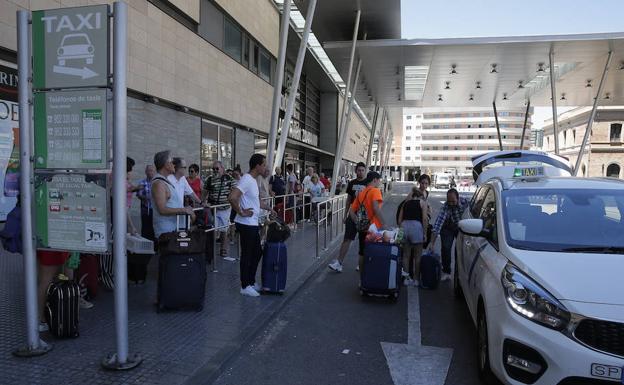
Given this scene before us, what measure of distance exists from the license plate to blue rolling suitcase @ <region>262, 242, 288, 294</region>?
4.09 meters

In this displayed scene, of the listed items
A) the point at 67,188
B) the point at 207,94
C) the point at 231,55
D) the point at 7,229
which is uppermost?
the point at 231,55

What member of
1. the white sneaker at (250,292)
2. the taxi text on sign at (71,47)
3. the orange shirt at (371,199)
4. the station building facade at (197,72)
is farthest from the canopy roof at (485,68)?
the taxi text on sign at (71,47)

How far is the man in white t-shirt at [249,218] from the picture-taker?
6027mm

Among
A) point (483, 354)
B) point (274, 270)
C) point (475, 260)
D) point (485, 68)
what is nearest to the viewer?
point (483, 354)

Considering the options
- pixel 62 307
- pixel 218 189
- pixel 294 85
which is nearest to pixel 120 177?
pixel 62 307

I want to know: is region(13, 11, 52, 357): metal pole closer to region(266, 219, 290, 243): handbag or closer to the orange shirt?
region(266, 219, 290, 243): handbag

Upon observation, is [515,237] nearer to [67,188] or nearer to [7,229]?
[67,188]

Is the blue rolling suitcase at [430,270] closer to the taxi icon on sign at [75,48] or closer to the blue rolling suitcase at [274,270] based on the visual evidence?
the blue rolling suitcase at [274,270]

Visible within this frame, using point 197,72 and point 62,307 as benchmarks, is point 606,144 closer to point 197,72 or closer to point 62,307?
point 197,72

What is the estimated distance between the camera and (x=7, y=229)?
4.27 meters

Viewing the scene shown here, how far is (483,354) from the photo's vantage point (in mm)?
3830

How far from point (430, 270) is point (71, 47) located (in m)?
→ 5.43

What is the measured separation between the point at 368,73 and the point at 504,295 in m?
23.1

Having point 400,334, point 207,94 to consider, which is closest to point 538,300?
point 400,334
